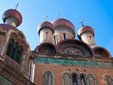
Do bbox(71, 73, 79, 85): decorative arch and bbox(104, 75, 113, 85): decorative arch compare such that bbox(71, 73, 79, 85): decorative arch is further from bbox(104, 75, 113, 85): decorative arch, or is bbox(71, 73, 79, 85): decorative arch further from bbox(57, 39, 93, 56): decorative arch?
bbox(57, 39, 93, 56): decorative arch

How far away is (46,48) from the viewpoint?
43.3ft

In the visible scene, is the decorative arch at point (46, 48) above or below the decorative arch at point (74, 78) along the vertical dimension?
above

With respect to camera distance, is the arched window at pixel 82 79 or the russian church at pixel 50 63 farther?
the arched window at pixel 82 79

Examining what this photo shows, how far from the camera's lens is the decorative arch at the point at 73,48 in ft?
43.2

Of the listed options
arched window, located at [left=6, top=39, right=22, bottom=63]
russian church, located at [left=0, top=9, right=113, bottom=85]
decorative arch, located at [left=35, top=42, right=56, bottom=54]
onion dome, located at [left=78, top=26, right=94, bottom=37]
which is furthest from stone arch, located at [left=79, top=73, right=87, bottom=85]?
onion dome, located at [left=78, top=26, right=94, bottom=37]

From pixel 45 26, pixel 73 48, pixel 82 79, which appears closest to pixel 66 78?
pixel 82 79

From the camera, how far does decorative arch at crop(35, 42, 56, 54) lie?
500 inches

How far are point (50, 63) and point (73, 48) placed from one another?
2556 millimetres

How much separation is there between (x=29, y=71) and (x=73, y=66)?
256 centimetres

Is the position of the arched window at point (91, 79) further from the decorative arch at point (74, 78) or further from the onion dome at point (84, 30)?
the onion dome at point (84, 30)

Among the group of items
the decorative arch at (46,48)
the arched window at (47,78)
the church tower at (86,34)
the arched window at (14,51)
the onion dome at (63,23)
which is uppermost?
the onion dome at (63,23)

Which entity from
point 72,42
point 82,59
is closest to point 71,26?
point 72,42

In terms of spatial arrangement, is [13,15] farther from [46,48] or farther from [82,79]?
[82,79]

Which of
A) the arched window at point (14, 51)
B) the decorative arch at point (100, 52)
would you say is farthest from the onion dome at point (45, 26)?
the arched window at point (14, 51)
